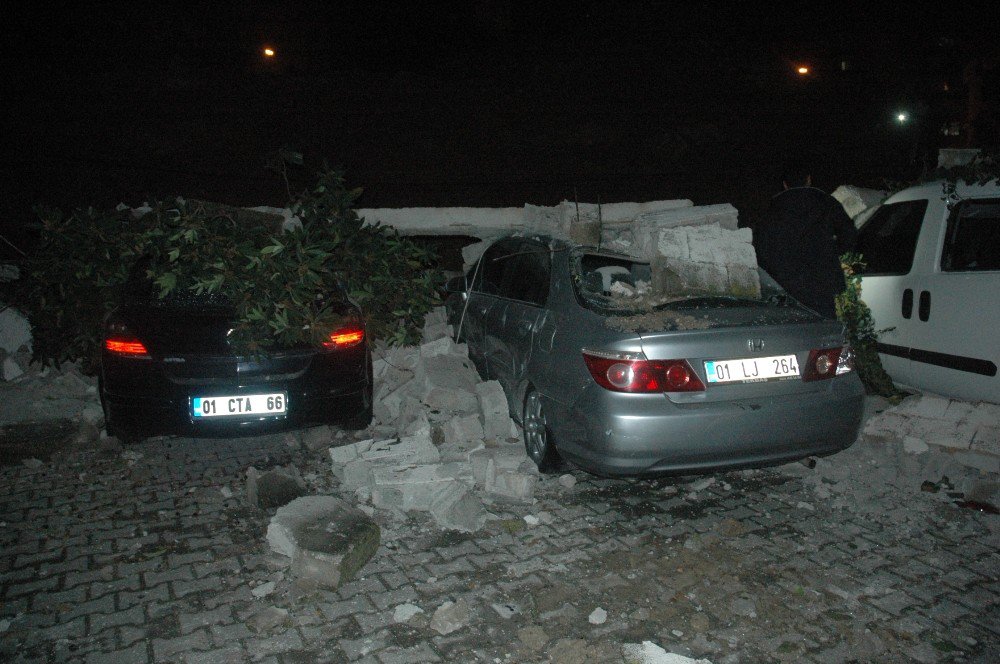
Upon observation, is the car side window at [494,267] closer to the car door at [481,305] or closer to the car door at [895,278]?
the car door at [481,305]

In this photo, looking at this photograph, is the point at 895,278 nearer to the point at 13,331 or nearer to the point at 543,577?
the point at 543,577

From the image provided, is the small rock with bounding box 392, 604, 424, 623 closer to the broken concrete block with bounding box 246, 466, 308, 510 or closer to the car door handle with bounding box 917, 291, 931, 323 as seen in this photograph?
the broken concrete block with bounding box 246, 466, 308, 510

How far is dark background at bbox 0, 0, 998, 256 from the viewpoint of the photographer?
11203 millimetres

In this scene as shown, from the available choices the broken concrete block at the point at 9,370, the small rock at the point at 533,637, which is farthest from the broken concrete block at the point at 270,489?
the broken concrete block at the point at 9,370

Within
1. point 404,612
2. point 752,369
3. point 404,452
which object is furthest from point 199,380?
point 752,369

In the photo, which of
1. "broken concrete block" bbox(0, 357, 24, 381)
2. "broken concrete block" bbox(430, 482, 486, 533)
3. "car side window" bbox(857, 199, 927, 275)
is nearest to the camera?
"broken concrete block" bbox(430, 482, 486, 533)

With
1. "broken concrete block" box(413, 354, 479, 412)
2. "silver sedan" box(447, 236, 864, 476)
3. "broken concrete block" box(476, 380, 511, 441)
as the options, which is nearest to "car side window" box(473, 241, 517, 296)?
"broken concrete block" box(413, 354, 479, 412)

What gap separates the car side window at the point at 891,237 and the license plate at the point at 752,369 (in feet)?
6.69

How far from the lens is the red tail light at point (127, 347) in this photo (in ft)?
14.9

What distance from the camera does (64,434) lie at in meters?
5.66

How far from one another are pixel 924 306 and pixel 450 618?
4.08 metres

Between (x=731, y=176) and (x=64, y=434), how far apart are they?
38.1ft

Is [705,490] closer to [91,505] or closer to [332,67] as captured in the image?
[91,505]

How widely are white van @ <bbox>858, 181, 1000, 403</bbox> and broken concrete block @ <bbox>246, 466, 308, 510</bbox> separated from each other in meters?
4.44
